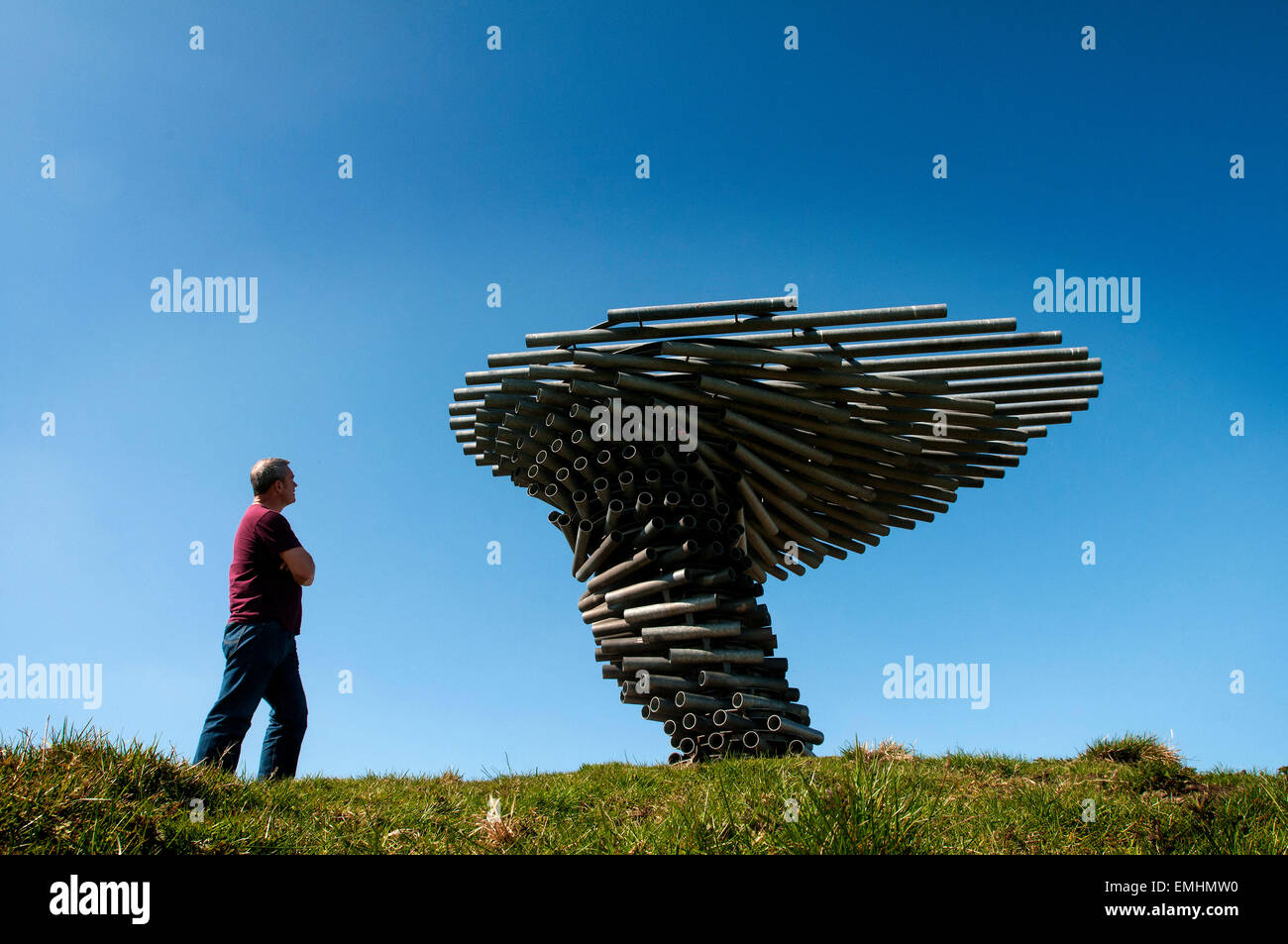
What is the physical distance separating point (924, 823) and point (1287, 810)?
2368mm

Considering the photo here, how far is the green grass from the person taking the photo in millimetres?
2578

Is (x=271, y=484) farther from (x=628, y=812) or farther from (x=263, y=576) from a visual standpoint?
(x=628, y=812)

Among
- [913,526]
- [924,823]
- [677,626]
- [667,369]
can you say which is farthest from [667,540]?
[924,823]

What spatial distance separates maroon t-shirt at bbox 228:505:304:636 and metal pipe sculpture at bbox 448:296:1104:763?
4240mm

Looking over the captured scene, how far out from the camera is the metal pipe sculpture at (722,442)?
9383 millimetres

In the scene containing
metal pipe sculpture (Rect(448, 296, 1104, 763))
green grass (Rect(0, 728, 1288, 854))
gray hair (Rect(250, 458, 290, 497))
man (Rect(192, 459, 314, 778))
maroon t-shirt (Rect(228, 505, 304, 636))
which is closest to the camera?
green grass (Rect(0, 728, 1288, 854))

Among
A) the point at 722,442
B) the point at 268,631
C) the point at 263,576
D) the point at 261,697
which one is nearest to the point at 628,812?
the point at 261,697

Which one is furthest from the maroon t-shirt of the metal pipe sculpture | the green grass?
the metal pipe sculpture

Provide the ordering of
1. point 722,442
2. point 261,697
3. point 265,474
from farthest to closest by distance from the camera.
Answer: point 722,442
point 265,474
point 261,697

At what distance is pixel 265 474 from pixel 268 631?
1201 mm

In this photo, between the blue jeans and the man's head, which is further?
the man's head

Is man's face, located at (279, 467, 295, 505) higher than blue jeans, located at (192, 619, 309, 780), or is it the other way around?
man's face, located at (279, 467, 295, 505)

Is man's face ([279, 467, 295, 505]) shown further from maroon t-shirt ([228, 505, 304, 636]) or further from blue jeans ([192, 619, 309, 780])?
blue jeans ([192, 619, 309, 780])

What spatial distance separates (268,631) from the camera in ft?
19.0
